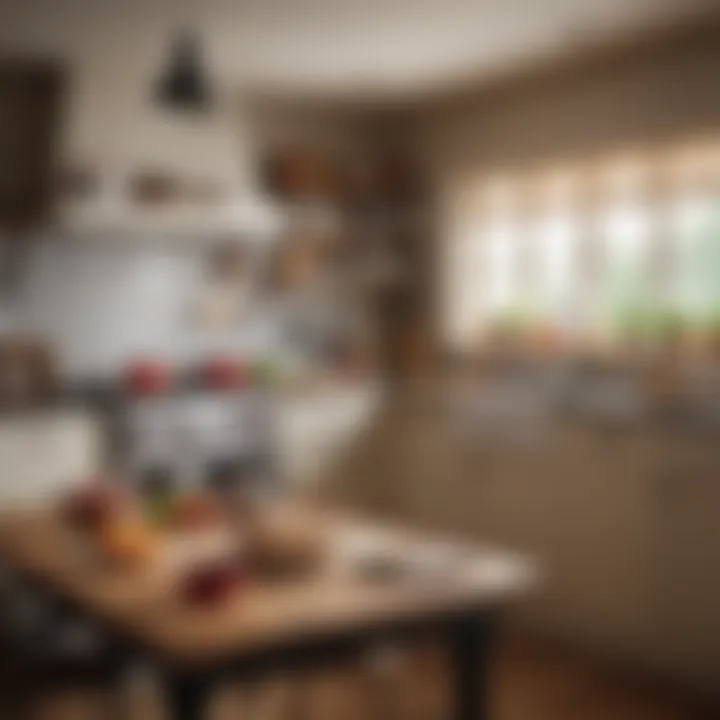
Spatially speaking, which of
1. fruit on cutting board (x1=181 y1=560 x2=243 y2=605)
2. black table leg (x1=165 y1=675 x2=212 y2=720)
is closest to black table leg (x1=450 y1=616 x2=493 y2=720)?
fruit on cutting board (x1=181 y1=560 x2=243 y2=605)

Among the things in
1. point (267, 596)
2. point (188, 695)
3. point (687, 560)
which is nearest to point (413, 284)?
point (687, 560)

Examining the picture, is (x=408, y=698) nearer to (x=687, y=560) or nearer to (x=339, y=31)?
(x=687, y=560)

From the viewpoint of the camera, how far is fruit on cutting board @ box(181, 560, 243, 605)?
2.78 m

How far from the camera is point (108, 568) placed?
10.3ft

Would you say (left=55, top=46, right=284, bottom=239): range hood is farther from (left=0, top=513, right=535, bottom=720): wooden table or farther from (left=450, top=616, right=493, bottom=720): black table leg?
(left=450, top=616, right=493, bottom=720): black table leg

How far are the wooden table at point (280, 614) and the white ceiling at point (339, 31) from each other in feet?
6.15

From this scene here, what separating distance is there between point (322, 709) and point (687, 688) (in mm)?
1326

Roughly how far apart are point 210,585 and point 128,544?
0.49m

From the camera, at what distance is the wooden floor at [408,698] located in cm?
414

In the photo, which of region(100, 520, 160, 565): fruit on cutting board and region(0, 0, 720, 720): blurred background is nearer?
region(100, 520, 160, 565): fruit on cutting board

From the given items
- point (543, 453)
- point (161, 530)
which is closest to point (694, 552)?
point (543, 453)

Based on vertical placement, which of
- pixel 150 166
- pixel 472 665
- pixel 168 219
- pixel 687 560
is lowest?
pixel 687 560

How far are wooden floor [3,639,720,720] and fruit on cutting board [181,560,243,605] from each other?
132cm

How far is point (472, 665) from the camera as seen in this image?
122 inches
